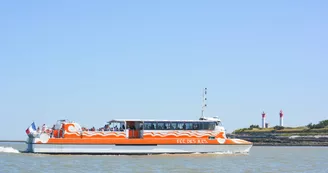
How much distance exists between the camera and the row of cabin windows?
49281mm

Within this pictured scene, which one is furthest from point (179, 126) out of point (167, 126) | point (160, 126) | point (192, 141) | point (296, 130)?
point (296, 130)

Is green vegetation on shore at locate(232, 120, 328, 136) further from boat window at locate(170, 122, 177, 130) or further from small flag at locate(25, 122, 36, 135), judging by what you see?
small flag at locate(25, 122, 36, 135)

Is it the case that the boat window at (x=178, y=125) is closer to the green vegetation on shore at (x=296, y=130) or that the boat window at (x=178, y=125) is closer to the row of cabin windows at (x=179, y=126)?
the row of cabin windows at (x=179, y=126)

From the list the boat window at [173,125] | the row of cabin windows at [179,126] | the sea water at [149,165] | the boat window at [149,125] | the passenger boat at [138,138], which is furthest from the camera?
the boat window at [173,125]

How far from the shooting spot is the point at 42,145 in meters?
46.5

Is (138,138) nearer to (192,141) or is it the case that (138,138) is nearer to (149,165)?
(192,141)

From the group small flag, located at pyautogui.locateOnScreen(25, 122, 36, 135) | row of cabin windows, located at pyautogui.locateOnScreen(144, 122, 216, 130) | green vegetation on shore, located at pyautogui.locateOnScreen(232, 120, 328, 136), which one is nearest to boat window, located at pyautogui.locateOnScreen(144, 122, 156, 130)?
row of cabin windows, located at pyautogui.locateOnScreen(144, 122, 216, 130)

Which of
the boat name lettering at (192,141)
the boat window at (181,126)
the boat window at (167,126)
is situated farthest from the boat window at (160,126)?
the boat name lettering at (192,141)

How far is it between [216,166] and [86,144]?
13.0m

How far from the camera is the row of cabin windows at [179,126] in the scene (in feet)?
162

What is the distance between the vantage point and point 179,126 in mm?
49656

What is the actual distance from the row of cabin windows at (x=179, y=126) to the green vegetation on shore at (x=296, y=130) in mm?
52421

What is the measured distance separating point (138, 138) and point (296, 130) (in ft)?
197

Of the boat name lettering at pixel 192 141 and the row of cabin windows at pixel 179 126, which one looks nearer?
the boat name lettering at pixel 192 141
